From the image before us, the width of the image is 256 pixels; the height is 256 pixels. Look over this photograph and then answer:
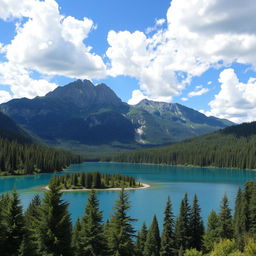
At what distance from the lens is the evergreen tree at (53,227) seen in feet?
85.9

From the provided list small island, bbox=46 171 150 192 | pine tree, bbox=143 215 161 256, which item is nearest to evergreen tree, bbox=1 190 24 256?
pine tree, bbox=143 215 161 256

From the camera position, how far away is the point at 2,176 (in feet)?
648

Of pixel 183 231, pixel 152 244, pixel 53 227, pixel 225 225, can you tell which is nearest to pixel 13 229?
pixel 53 227

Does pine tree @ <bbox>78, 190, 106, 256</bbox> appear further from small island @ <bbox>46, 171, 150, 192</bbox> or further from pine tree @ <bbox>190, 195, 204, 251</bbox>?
small island @ <bbox>46, 171, 150, 192</bbox>

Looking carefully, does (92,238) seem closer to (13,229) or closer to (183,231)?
(13,229)

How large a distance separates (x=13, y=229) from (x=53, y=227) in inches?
161

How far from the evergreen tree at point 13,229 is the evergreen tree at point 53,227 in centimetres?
276

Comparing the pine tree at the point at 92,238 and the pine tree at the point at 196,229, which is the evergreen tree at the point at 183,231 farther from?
the pine tree at the point at 92,238

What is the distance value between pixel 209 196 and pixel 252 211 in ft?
206

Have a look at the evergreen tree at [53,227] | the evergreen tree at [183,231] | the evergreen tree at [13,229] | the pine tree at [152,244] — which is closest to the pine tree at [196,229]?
the evergreen tree at [183,231]

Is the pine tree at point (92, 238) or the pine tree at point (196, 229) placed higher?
the pine tree at point (92, 238)

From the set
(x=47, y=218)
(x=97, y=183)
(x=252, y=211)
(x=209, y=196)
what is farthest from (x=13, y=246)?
(x=97, y=183)

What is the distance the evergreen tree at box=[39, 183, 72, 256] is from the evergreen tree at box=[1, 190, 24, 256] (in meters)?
2.76

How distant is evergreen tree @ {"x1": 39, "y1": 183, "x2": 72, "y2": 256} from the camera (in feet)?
85.9
